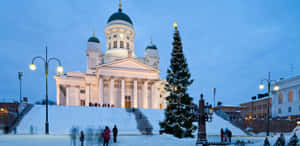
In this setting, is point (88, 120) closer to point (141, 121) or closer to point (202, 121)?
point (141, 121)

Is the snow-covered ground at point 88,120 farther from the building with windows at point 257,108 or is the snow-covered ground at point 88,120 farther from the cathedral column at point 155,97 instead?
the building with windows at point 257,108

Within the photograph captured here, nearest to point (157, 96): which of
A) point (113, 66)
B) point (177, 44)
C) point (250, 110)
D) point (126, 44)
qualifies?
point (113, 66)

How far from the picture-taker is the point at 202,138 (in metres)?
12.7

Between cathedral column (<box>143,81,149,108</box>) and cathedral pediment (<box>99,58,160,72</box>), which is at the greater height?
cathedral pediment (<box>99,58,160,72</box>)

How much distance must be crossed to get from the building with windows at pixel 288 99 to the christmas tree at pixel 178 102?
83.1 feet

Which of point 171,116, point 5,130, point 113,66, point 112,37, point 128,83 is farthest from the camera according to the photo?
point 112,37

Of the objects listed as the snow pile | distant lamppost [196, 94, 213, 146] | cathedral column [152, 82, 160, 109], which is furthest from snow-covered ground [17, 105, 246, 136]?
cathedral column [152, 82, 160, 109]

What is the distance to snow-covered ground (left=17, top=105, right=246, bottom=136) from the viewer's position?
23531mm

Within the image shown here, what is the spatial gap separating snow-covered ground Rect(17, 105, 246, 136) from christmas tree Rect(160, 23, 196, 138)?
15.7ft

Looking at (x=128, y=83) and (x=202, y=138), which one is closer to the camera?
(x=202, y=138)

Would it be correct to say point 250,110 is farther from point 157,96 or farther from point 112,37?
point 112,37

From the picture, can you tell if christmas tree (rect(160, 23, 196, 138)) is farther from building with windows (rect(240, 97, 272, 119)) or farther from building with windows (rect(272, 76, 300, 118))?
building with windows (rect(240, 97, 272, 119))

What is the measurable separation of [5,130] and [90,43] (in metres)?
38.0

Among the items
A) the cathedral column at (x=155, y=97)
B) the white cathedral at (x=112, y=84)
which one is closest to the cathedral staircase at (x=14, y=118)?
the white cathedral at (x=112, y=84)
